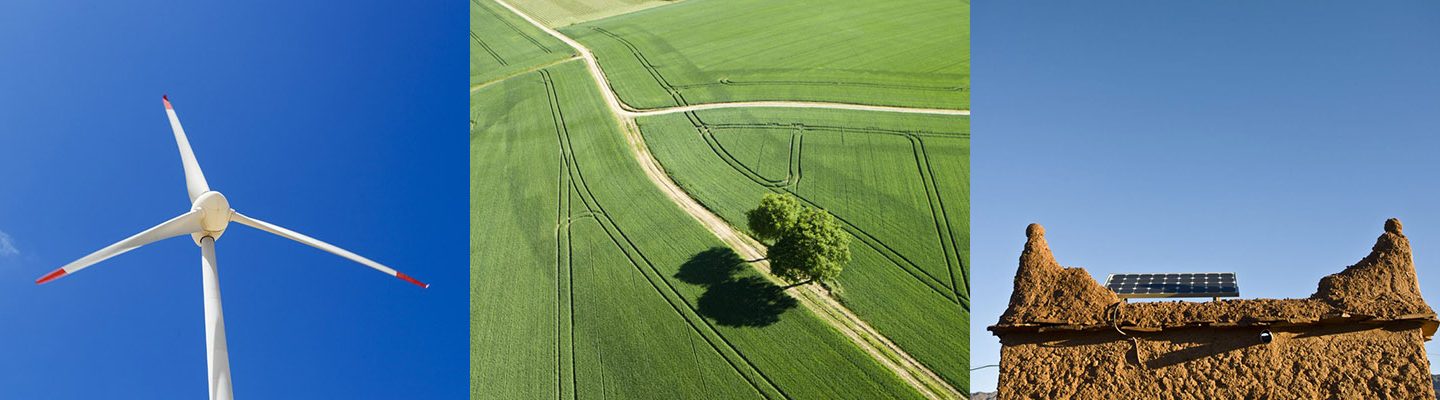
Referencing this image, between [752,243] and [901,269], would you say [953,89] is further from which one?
[752,243]

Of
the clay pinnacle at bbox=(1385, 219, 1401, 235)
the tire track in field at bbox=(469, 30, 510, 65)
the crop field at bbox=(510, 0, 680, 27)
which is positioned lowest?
the clay pinnacle at bbox=(1385, 219, 1401, 235)

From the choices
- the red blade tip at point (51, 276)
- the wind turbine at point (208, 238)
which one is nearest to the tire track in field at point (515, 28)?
the wind turbine at point (208, 238)

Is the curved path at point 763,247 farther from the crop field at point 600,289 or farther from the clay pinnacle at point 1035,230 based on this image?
the clay pinnacle at point 1035,230

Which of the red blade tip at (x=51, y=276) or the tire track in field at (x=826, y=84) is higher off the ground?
the tire track in field at (x=826, y=84)

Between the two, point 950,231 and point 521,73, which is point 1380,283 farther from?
point 521,73

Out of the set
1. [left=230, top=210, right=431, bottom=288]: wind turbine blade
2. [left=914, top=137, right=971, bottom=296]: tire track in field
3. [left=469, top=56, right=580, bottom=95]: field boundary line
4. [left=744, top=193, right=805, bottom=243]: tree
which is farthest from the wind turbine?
[left=469, top=56, right=580, bottom=95]: field boundary line

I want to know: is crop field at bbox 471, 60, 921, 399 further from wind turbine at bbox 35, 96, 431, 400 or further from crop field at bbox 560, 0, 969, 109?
wind turbine at bbox 35, 96, 431, 400
